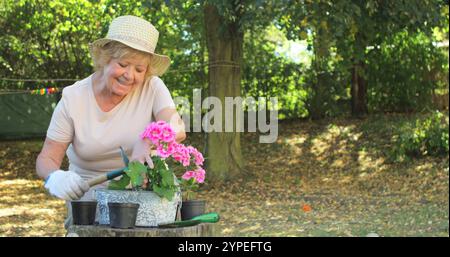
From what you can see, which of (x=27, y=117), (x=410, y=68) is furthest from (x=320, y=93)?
(x=27, y=117)

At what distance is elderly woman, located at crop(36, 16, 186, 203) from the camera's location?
8.63 ft

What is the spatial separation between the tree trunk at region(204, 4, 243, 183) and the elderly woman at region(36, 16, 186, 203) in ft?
22.6

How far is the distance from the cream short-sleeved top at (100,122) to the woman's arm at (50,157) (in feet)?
0.08

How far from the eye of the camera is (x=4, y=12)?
24.3ft

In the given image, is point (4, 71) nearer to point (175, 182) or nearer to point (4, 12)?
point (4, 12)

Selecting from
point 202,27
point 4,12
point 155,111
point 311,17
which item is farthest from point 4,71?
point 155,111

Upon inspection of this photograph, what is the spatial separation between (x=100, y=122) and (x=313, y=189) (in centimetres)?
719

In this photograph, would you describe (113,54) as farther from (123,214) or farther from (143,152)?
(123,214)

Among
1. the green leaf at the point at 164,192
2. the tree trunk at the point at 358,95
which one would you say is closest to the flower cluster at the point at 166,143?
the green leaf at the point at 164,192

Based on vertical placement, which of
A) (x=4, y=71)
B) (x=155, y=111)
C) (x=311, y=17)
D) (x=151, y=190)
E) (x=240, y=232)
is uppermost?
(x=311, y=17)

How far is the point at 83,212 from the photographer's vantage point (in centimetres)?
255

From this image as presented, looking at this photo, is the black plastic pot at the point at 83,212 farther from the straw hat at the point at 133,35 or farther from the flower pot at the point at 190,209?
the straw hat at the point at 133,35

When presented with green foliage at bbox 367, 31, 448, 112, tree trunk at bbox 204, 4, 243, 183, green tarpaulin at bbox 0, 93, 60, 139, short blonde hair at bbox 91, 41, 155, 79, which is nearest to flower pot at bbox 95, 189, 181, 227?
short blonde hair at bbox 91, 41, 155, 79
